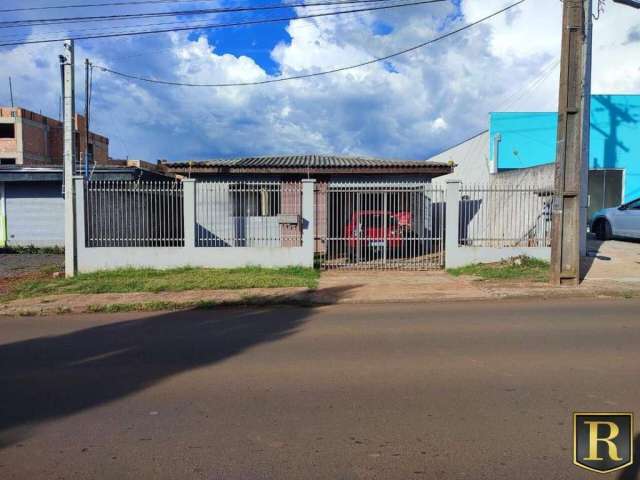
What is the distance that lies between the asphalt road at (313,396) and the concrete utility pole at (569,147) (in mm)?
2990

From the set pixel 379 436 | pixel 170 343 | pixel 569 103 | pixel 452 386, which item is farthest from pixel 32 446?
pixel 569 103

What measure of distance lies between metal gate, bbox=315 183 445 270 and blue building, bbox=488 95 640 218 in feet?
29.3

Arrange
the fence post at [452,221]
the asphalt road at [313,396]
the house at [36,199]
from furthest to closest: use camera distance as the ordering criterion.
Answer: the house at [36,199] → the fence post at [452,221] → the asphalt road at [313,396]

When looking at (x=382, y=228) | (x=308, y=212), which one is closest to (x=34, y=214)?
(x=308, y=212)

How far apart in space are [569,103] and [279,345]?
7.52m

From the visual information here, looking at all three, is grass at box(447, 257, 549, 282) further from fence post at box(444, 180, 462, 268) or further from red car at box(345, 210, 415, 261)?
red car at box(345, 210, 415, 261)

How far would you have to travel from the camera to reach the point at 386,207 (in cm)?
1316

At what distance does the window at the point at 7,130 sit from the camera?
4304 centimetres

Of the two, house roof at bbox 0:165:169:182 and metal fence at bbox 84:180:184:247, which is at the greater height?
house roof at bbox 0:165:169:182

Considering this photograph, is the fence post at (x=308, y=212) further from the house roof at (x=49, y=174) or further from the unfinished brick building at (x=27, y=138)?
the unfinished brick building at (x=27, y=138)

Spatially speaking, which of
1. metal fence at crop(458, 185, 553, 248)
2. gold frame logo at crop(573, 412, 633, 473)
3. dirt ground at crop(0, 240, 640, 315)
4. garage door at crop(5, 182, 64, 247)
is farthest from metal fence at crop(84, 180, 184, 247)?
gold frame logo at crop(573, 412, 633, 473)

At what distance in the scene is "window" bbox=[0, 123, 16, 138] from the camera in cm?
4304

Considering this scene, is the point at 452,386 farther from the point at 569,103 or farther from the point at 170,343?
Result: the point at 569,103

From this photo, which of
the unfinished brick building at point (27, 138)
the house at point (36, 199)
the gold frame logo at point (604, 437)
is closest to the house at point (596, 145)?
the house at point (36, 199)
